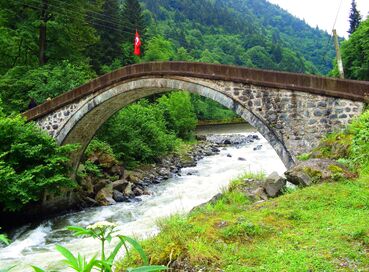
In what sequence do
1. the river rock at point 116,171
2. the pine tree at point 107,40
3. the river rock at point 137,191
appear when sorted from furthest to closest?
the pine tree at point 107,40 < the river rock at point 116,171 < the river rock at point 137,191

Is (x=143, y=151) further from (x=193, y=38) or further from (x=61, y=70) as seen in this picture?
(x=193, y=38)

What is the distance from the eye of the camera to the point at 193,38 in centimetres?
9281

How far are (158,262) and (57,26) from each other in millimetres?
17655

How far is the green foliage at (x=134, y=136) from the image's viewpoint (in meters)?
18.6

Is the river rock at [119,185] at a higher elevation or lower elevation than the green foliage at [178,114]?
lower

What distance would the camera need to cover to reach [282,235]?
3.99m

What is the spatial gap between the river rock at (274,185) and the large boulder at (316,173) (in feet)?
0.44

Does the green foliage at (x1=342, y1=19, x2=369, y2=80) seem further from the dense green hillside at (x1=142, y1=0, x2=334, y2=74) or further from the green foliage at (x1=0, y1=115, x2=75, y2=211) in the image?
the dense green hillside at (x1=142, y1=0, x2=334, y2=74)

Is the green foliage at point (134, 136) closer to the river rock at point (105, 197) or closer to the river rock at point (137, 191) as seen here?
the river rock at point (137, 191)

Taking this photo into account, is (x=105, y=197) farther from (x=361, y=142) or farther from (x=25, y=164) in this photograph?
(x=361, y=142)

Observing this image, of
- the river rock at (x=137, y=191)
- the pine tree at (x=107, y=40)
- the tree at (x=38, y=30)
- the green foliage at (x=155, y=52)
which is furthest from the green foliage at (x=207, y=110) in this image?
the river rock at (x=137, y=191)

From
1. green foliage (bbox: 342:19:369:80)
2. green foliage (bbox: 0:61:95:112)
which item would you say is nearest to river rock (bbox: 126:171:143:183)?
green foliage (bbox: 0:61:95:112)

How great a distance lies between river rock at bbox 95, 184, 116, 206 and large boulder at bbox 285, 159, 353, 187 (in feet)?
29.9

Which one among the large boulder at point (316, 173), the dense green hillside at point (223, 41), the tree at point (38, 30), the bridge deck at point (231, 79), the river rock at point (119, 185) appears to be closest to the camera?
the large boulder at point (316, 173)
